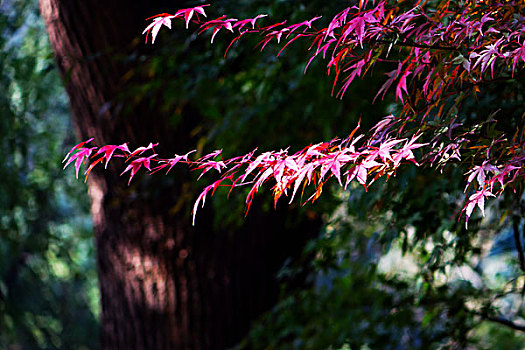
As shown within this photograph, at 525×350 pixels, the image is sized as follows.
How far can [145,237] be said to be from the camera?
2.59 metres

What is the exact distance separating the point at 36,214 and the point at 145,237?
119 inches

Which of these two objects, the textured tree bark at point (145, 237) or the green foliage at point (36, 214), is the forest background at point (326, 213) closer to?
the textured tree bark at point (145, 237)

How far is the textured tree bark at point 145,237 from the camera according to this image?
2482 millimetres

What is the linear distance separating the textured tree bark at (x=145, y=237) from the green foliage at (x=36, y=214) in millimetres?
1060

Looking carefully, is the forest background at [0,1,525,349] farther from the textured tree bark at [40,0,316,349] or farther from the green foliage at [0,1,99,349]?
the green foliage at [0,1,99,349]

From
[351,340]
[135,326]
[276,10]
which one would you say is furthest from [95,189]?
[351,340]

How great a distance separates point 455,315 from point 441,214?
0.96 ft

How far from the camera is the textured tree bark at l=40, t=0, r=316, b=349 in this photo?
248cm

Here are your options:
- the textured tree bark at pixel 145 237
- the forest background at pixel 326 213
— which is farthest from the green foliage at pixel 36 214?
the textured tree bark at pixel 145 237

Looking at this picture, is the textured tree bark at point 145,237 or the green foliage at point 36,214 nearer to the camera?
the textured tree bark at point 145,237

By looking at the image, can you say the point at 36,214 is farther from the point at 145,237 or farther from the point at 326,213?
the point at 326,213

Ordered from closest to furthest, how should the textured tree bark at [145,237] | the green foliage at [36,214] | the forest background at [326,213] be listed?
the forest background at [326,213] → the textured tree bark at [145,237] → the green foliage at [36,214]

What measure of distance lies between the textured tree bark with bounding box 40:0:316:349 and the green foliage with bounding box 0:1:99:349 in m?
1.06

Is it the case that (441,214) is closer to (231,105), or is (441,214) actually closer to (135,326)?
(231,105)
